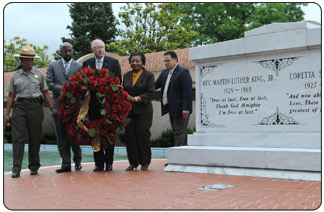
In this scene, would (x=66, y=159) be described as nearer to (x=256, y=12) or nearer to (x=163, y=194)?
(x=163, y=194)

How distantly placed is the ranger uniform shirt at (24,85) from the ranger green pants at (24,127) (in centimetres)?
15

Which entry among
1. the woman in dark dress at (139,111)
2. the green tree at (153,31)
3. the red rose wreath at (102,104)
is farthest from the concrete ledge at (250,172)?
the green tree at (153,31)

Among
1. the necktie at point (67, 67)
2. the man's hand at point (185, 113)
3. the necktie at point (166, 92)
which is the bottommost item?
the man's hand at point (185, 113)

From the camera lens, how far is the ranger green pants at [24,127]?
626 centimetres

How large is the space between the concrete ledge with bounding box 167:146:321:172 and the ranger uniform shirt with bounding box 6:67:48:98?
2.35 meters

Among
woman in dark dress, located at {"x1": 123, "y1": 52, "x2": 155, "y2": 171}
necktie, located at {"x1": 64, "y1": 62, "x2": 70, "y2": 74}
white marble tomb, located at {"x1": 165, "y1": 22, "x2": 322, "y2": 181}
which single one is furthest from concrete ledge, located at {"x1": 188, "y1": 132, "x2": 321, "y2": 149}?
necktie, located at {"x1": 64, "y1": 62, "x2": 70, "y2": 74}

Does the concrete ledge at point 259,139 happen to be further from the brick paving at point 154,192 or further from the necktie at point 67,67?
the necktie at point 67,67

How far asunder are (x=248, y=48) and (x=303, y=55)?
0.89 meters

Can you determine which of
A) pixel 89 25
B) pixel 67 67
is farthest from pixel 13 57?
pixel 67 67

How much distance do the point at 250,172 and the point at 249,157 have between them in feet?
0.71

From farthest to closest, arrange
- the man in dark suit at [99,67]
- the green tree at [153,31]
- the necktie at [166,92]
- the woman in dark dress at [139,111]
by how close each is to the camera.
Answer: the green tree at [153,31], the necktie at [166,92], the woman in dark dress at [139,111], the man in dark suit at [99,67]

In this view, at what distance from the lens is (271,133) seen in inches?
254

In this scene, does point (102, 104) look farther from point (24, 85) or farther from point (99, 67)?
point (24, 85)

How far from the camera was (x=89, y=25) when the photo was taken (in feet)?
113
